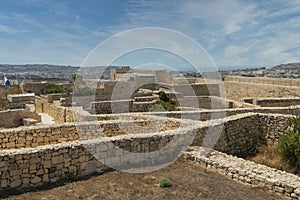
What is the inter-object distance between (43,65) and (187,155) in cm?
7659

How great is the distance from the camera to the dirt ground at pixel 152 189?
547 cm

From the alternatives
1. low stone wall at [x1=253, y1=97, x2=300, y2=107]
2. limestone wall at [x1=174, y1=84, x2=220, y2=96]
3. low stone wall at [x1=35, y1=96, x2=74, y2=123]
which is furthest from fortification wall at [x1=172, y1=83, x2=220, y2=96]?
low stone wall at [x1=35, y1=96, x2=74, y2=123]

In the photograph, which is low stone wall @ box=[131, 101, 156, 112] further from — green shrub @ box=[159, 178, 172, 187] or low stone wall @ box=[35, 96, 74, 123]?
green shrub @ box=[159, 178, 172, 187]

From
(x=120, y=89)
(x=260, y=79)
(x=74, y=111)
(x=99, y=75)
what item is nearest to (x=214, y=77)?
(x=260, y=79)

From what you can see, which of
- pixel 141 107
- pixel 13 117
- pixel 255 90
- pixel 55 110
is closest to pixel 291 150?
pixel 141 107

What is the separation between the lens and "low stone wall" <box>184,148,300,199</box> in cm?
550

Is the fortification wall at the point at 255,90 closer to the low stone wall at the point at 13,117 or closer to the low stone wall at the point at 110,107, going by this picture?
the low stone wall at the point at 110,107

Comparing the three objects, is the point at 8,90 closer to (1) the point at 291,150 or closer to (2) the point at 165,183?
(2) the point at 165,183

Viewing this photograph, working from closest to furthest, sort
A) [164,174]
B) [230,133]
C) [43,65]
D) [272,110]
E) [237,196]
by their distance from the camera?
[237,196], [164,174], [230,133], [272,110], [43,65]

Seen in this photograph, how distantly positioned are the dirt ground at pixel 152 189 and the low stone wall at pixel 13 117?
916 centimetres

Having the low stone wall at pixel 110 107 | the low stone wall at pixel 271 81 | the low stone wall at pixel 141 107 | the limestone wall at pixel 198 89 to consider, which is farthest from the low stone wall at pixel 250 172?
the limestone wall at pixel 198 89

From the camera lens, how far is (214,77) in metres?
25.7

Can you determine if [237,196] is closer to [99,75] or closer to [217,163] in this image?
[217,163]

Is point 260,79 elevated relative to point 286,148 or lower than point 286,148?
elevated
